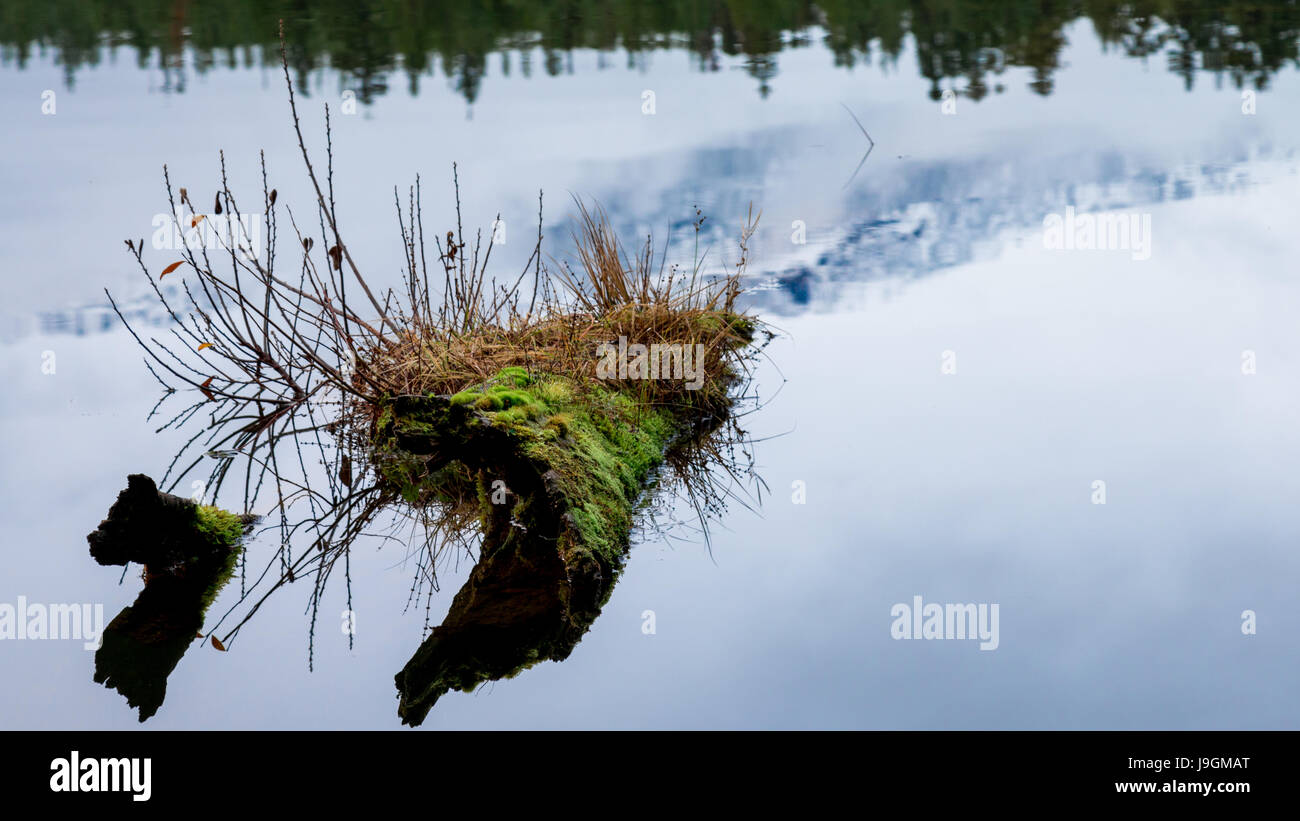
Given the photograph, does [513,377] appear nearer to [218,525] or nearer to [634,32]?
[218,525]

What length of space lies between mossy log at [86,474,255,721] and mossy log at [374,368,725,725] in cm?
78

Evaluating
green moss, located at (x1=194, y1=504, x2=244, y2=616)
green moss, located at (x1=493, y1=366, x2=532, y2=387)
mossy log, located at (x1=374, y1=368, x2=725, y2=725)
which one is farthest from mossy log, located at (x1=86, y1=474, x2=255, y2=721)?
green moss, located at (x1=493, y1=366, x2=532, y2=387)

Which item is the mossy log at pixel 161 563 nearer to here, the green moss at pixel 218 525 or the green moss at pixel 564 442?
the green moss at pixel 218 525

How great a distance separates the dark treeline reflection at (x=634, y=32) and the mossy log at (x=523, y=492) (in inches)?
341

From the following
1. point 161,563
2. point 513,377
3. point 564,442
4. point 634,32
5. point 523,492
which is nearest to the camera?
point 161,563

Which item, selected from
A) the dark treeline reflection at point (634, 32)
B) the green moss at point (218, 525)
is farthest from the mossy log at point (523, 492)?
the dark treeline reflection at point (634, 32)

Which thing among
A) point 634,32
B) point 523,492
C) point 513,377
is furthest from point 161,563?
point 634,32

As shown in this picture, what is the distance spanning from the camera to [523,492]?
16.0 ft

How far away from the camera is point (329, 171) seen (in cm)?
528

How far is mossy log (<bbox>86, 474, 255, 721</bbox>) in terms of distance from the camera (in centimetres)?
384

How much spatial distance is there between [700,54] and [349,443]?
428 inches

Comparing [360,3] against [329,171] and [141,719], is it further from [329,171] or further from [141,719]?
[141,719]

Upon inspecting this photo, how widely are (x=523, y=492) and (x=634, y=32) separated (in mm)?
12539

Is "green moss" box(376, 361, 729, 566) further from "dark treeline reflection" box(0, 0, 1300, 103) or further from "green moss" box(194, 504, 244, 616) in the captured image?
"dark treeline reflection" box(0, 0, 1300, 103)
